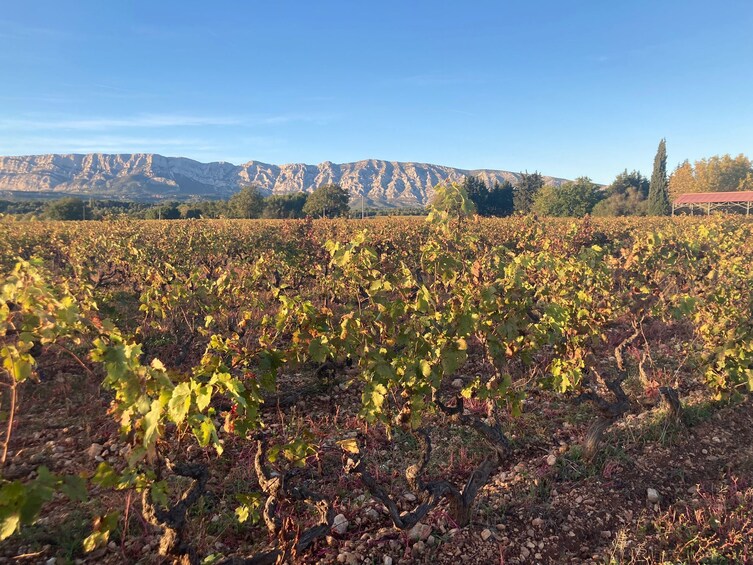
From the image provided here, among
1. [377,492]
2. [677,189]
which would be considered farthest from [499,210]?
[377,492]

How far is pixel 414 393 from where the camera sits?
4082 millimetres

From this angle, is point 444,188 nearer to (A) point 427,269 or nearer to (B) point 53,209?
(A) point 427,269

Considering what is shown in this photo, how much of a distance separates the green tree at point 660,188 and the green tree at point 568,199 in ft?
22.1

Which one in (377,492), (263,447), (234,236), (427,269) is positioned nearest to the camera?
(377,492)

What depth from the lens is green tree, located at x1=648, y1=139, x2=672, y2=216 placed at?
50.3 meters

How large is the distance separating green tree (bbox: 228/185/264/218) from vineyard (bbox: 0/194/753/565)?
163 feet

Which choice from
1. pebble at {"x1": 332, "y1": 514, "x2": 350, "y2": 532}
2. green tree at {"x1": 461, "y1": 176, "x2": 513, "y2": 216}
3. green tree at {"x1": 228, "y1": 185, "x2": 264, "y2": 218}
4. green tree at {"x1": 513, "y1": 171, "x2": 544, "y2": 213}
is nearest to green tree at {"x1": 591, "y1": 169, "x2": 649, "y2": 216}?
green tree at {"x1": 513, "y1": 171, "x2": 544, "y2": 213}

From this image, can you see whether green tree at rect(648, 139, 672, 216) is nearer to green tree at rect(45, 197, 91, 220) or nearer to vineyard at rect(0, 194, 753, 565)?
vineyard at rect(0, 194, 753, 565)

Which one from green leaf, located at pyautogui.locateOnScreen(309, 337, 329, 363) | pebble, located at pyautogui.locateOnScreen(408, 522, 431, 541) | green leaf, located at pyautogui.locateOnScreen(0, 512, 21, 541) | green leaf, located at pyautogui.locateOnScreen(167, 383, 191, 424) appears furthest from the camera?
green leaf, located at pyautogui.locateOnScreen(309, 337, 329, 363)

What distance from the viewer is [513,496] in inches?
154

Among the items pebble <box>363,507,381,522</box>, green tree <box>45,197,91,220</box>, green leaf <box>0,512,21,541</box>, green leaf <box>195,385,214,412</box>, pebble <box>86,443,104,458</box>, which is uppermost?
green tree <box>45,197,91,220</box>

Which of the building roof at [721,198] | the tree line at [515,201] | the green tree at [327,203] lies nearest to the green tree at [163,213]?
the tree line at [515,201]

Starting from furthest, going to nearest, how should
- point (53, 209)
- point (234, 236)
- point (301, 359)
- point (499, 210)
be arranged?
point (499, 210)
point (53, 209)
point (234, 236)
point (301, 359)

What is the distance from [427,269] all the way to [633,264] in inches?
220
